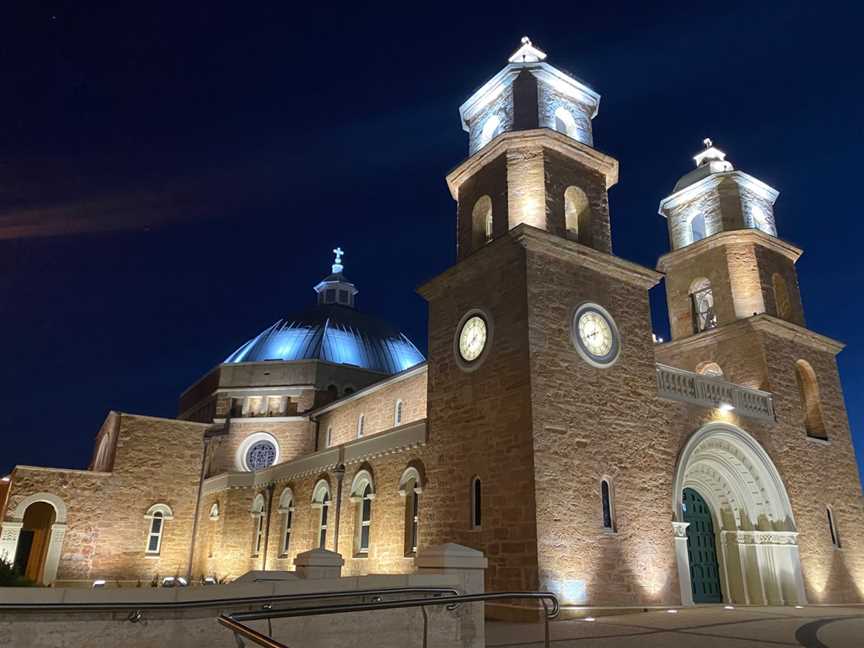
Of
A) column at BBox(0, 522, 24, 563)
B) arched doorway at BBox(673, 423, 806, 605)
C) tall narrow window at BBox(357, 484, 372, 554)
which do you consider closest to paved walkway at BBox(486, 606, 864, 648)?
arched doorway at BBox(673, 423, 806, 605)

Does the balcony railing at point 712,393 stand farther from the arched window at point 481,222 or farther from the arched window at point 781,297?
the arched window at point 481,222

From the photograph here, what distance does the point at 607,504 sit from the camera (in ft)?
45.9

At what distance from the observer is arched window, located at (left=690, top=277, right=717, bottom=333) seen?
71.6ft

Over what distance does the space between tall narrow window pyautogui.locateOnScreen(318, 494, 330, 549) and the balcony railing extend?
433 inches

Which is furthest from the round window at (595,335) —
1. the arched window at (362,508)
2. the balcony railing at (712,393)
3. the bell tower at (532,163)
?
the arched window at (362,508)

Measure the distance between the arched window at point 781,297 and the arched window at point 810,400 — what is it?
169 centimetres

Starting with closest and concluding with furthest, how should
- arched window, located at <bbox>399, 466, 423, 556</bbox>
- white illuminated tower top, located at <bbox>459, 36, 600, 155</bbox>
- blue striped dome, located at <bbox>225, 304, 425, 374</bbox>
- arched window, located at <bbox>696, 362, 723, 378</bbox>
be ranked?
arched window, located at <bbox>399, 466, 423, 556</bbox> < white illuminated tower top, located at <bbox>459, 36, 600, 155</bbox> < arched window, located at <bbox>696, 362, 723, 378</bbox> < blue striped dome, located at <bbox>225, 304, 425, 374</bbox>

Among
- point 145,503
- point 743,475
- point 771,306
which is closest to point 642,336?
point 743,475

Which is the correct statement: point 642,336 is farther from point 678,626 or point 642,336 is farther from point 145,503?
point 145,503

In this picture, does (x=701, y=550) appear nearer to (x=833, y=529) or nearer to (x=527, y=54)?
(x=833, y=529)

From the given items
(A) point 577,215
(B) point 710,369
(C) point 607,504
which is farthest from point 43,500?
(B) point 710,369

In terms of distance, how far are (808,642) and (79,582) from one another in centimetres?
2045

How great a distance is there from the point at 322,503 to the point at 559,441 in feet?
33.7

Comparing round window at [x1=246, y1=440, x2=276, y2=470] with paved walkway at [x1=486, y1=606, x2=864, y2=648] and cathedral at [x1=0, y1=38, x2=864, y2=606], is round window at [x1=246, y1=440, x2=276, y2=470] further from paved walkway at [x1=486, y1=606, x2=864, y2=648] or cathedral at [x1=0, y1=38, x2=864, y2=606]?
paved walkway at [x1=486, y1=606, x2=864, y2=648]
